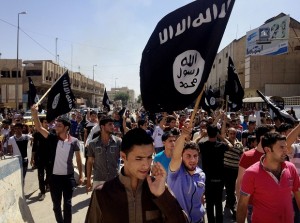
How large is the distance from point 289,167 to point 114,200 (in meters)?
2.27

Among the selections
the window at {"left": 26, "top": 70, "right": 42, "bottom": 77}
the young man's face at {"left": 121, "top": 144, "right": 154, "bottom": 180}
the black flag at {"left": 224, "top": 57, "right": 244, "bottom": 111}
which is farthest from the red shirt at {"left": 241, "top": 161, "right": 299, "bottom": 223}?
the window at {"left": 26, "top": 70, "right": 42, "bottom": 77}

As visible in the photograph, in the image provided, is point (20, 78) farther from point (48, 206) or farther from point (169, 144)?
point (169, 144)

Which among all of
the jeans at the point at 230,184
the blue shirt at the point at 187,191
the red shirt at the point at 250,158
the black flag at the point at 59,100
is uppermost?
the black flag at the point at 59,100

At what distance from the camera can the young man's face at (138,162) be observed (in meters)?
2.34

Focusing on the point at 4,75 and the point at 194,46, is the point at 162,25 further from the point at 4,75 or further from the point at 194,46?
the point at 4,75

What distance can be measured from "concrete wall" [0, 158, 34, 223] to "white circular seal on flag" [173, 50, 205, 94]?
2.58 metres

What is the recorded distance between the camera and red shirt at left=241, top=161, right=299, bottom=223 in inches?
141

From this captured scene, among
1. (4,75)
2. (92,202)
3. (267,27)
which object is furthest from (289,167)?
(4,75)

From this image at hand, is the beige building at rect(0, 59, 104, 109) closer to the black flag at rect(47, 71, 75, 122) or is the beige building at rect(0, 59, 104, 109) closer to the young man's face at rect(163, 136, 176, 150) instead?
the black flag at rect(47, 71, 75, 122)

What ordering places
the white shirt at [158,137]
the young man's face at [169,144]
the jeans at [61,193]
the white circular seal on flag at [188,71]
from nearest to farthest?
Answer: 1. the white circular seal on flag at [188,71]
2. the young man's face at [169,144]
3. the jeans at [61,193]
4. the white shirt at [158,137]

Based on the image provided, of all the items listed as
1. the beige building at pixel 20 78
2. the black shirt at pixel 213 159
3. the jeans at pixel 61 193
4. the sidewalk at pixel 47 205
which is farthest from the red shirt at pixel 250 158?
the beige building at pixel 20 78

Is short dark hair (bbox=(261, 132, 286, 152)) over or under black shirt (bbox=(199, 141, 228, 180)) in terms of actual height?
over

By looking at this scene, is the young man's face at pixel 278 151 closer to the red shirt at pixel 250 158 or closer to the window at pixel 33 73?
the red shirt at pixel 250 158

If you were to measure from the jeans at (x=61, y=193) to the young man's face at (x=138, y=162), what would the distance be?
3.38m
